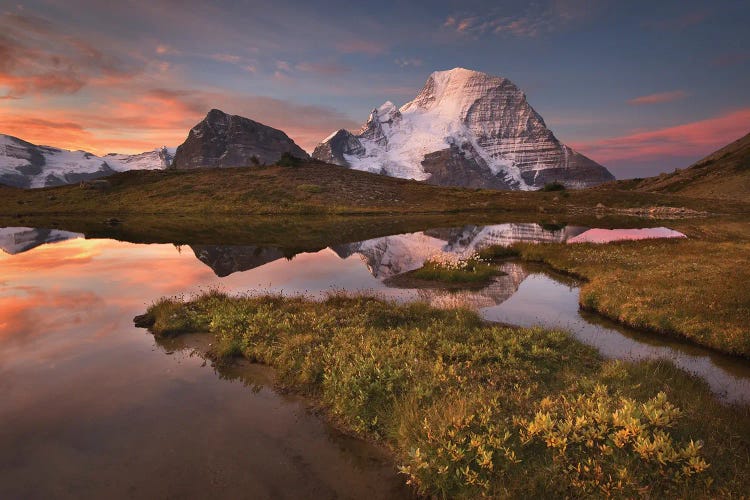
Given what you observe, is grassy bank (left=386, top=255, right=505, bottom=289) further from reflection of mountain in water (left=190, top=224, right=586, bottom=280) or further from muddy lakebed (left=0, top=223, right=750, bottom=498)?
reflection of mountain in water (left=190, top=224, right=586, bottom=280)

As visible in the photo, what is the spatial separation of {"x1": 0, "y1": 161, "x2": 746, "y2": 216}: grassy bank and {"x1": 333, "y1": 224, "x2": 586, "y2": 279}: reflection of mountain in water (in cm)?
3275

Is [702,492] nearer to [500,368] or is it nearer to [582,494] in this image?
[582,494]

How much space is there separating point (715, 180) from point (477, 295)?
15826 centimetres

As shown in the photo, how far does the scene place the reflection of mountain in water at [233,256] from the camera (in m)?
30.9

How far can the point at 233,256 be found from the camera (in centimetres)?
3566

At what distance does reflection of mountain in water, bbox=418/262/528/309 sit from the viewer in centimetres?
2028

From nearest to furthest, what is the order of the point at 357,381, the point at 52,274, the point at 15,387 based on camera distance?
the point at 357,381 < the point at 15,387 < the point at 52,274

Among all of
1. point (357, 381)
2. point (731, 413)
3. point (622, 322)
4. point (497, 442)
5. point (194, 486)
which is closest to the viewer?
point (497, 442)

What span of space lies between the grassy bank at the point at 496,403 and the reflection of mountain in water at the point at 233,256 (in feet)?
46.7

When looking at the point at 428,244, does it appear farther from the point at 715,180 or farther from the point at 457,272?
the point at 715,180

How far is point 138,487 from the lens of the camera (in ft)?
25.8

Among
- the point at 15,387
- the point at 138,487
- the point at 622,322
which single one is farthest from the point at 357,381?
the point at 622,322

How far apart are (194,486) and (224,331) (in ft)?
25.8

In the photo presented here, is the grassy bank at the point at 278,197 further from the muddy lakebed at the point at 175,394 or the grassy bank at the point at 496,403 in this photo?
the grassy bank at the point at 496,403
